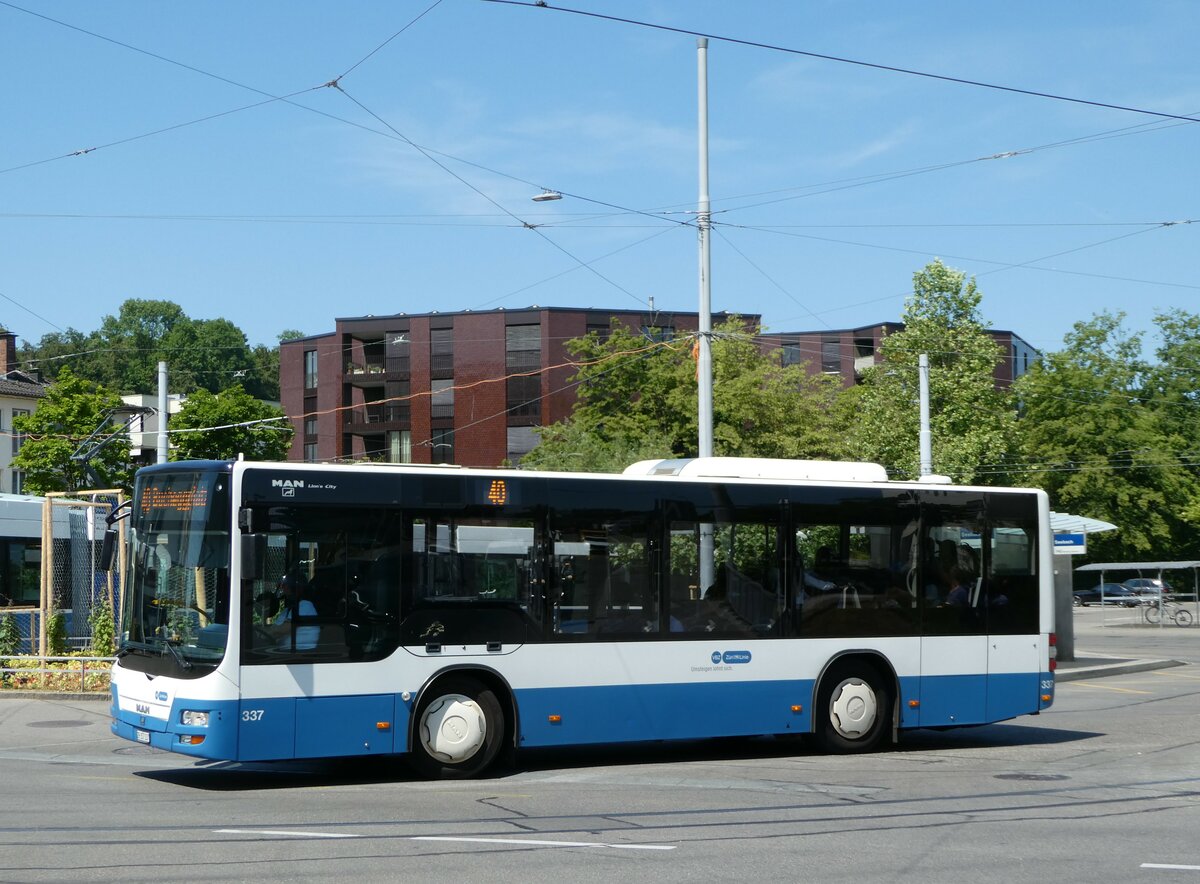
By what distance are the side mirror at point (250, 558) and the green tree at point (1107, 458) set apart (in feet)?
210

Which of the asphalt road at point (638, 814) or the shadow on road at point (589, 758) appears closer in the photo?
the asphalt road at point (638, 814)

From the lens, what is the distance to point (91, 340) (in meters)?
134

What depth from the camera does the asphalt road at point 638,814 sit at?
8516 millimetres

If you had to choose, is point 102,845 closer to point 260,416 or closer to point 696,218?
point 696,218

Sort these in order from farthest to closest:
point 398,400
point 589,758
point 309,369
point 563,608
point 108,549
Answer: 1. point 309,369
2. point 398,400
3. point 589,758
4. point 563,608
5. point 108,549

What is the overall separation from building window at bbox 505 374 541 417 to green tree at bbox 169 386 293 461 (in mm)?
11371

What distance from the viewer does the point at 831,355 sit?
91188 millimetres

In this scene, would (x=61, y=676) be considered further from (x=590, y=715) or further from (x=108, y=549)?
(x=590, y=715)

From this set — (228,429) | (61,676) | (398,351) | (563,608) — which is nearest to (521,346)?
(398,351)

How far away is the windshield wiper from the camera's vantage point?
12.0 m

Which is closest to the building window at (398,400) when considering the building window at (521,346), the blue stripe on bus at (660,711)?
the building window at (521,346)

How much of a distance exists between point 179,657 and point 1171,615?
46.8 m

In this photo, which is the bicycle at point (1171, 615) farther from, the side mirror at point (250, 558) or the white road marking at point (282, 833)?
the white road marking at point (282, 833)

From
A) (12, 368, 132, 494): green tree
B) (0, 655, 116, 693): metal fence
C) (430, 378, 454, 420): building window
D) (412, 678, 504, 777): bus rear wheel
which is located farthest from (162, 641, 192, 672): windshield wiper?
(430, 378, 454, 420): building window
